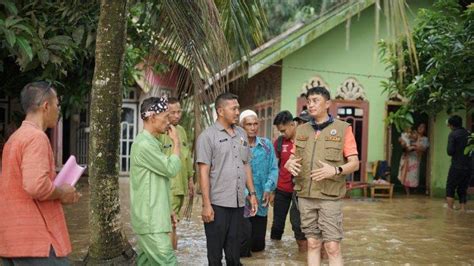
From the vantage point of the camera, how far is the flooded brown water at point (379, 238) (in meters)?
6.83

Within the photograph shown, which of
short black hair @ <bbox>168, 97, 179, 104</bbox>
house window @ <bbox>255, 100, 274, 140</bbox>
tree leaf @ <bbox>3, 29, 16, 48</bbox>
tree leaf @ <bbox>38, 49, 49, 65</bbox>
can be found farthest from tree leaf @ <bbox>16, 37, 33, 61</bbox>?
house window @ <bbox>255, 100, 274, 140</bbox>

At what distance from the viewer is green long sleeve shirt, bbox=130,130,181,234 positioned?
4.66m

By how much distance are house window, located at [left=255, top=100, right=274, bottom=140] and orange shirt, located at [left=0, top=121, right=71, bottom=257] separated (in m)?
10.8

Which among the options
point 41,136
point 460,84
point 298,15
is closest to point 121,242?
point 41,136

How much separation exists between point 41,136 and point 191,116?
294cm

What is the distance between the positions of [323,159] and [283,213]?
247cm

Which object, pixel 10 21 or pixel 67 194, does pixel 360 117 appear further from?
pixel 67 194

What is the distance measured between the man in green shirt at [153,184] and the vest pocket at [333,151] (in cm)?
127

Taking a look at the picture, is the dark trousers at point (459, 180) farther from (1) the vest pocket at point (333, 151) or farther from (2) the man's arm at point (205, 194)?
(2) the man's arm at point (205, 194)

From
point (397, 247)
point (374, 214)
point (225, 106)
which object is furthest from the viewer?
point (374, 214)

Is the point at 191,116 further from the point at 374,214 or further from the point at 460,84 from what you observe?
the point at 374,214

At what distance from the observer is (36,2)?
648cm

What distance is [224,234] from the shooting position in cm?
531

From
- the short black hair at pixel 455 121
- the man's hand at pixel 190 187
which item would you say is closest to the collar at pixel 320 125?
the man's hand at pixel 190 187
